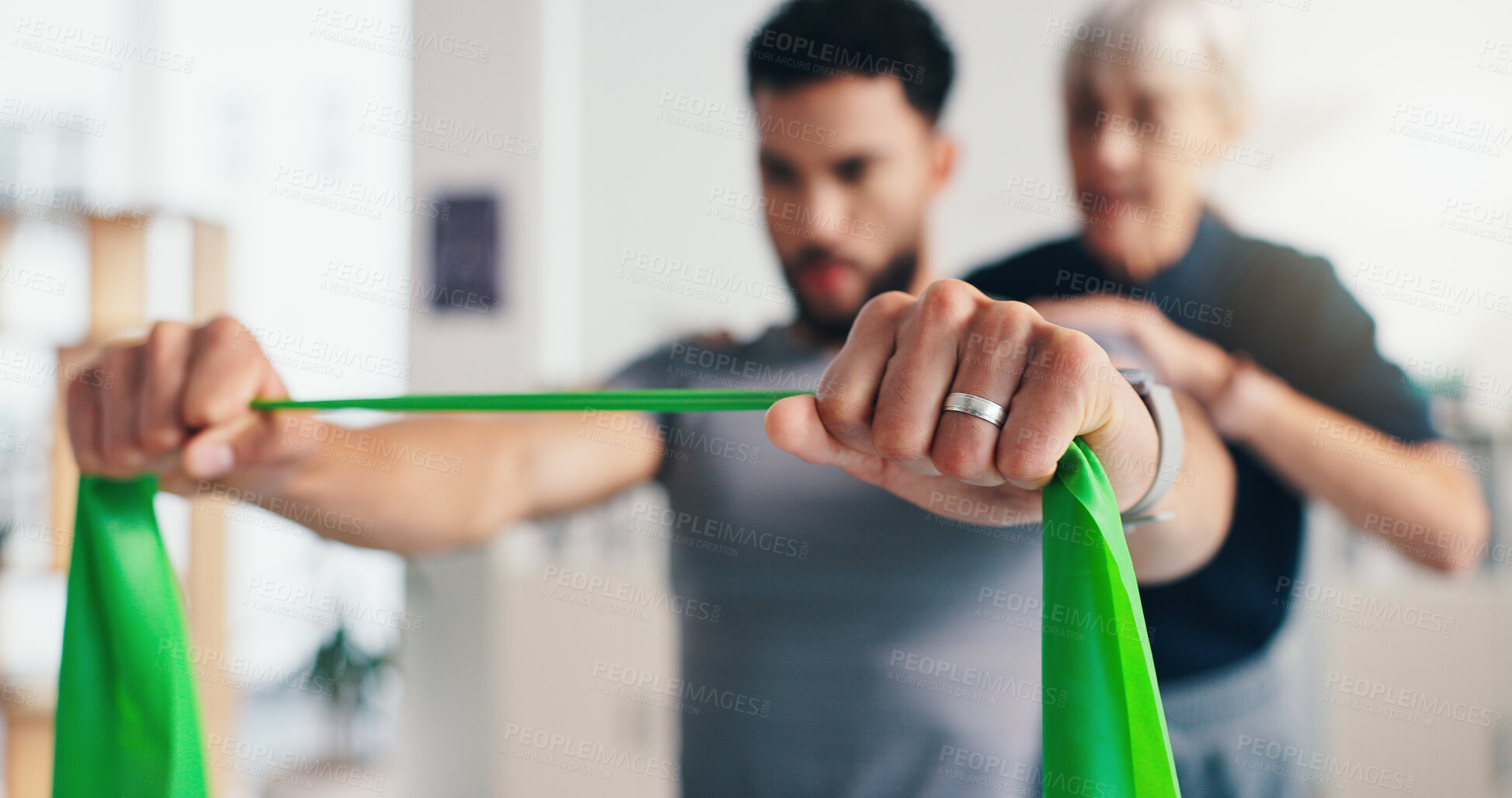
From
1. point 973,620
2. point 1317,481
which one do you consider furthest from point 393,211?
point 1317,481

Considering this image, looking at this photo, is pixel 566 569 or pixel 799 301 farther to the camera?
pixel 566 569

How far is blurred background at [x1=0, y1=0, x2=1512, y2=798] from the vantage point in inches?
58.9

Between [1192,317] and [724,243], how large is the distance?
37.2 inches

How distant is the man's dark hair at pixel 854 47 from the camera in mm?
887

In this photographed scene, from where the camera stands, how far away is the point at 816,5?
1.11m

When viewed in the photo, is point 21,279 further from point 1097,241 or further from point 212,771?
point 1097,241

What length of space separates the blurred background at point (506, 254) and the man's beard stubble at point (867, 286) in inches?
24.0
